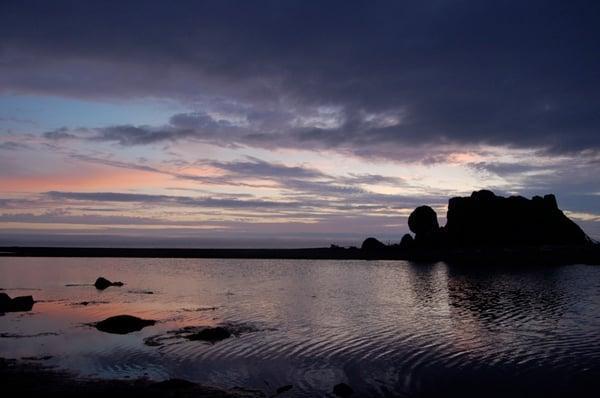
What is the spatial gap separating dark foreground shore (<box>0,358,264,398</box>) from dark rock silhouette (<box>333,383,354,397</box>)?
294 cm

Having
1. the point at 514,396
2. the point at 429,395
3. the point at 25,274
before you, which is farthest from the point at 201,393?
the point at 25,274

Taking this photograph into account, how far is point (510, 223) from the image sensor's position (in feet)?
414

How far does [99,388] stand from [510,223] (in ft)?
403

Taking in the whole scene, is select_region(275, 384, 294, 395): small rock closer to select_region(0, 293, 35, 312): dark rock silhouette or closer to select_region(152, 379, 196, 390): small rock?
select_region(152, 379, 196, 390): small rock

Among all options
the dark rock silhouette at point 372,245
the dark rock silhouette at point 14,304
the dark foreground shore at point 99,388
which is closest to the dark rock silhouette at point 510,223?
the dark rock silhouette at point 372,245

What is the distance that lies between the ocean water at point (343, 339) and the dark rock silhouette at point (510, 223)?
2737 inches

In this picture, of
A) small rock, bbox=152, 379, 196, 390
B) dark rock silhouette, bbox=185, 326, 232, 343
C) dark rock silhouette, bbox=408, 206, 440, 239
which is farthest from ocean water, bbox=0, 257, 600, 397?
dark rock silhouette, bbox=408, 206, 440, 239

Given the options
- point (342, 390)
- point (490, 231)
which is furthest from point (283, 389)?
point (490, 231)

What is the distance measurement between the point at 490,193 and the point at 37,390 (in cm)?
12758

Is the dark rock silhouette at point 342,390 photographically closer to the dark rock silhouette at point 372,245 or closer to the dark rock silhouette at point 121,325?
the dark rock silhouette at point 121,325

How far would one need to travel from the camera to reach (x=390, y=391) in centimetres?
2008

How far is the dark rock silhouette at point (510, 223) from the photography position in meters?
123

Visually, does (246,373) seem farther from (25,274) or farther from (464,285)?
(25,274)

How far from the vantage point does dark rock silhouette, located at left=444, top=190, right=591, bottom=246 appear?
12338 centimetres
